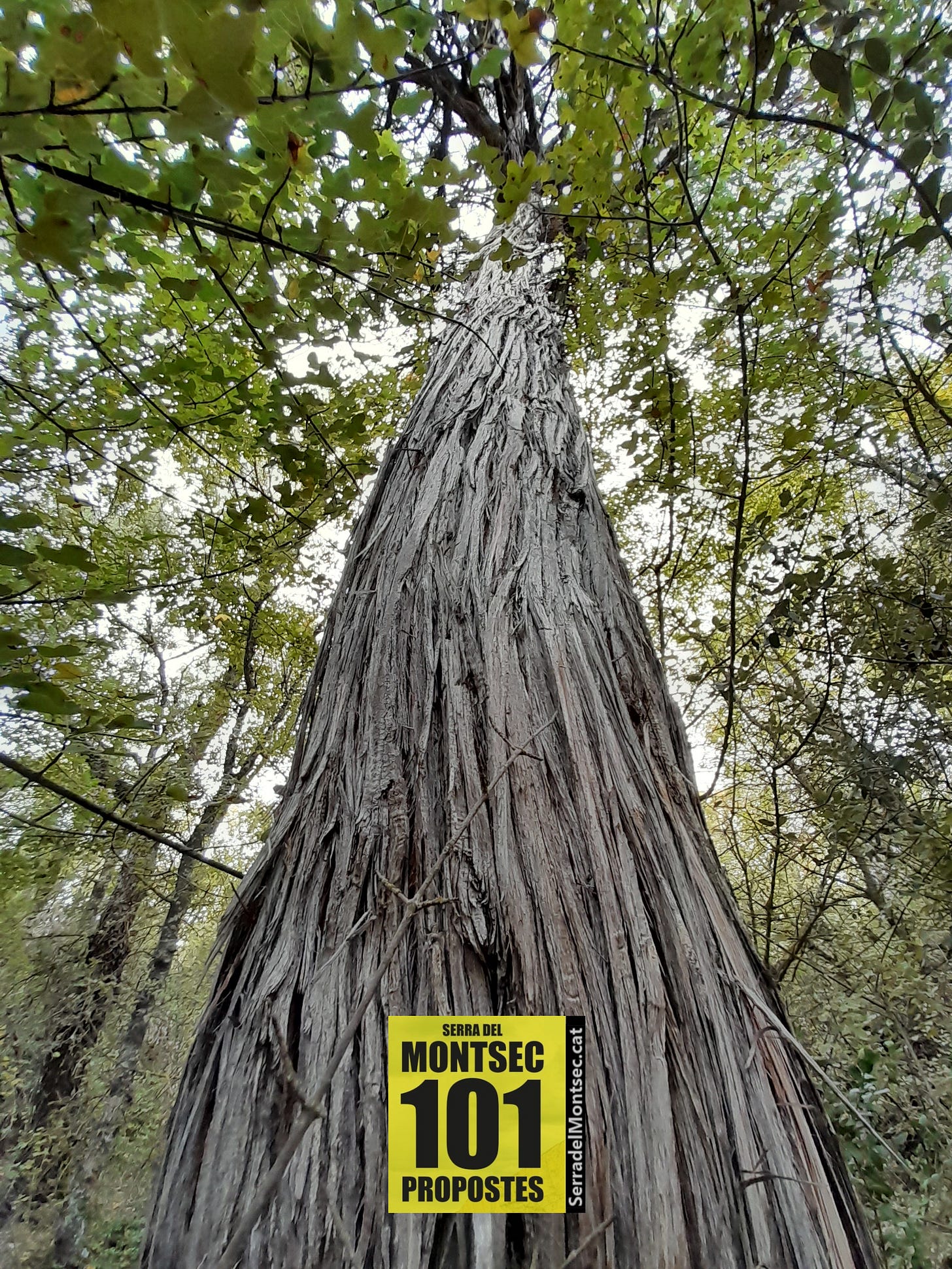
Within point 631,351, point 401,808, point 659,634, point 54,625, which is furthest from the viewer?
point 54,625

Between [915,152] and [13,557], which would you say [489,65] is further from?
[13,557]

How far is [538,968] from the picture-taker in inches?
23.1

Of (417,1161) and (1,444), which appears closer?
(417,1161)

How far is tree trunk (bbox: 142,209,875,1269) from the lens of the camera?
0.47 meters

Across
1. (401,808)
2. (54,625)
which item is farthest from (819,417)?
(54,625)

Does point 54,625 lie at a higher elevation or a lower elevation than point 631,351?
lower

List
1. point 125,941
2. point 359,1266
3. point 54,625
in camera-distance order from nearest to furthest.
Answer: point 359,1266 < point 54,625 < point 125,941

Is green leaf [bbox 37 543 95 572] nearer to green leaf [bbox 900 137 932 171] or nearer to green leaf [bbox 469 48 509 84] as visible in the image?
green leaf [bbox 469 48 509 84]

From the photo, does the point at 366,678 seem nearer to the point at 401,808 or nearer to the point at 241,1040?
the point at 401,808

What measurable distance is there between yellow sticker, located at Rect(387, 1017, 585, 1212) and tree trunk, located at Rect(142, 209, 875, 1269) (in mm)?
12

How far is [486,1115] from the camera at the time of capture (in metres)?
0.53

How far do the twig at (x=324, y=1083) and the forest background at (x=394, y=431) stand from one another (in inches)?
13.4

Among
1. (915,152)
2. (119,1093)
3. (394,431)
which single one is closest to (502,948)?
(915,152)

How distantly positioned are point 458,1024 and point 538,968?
9cm
